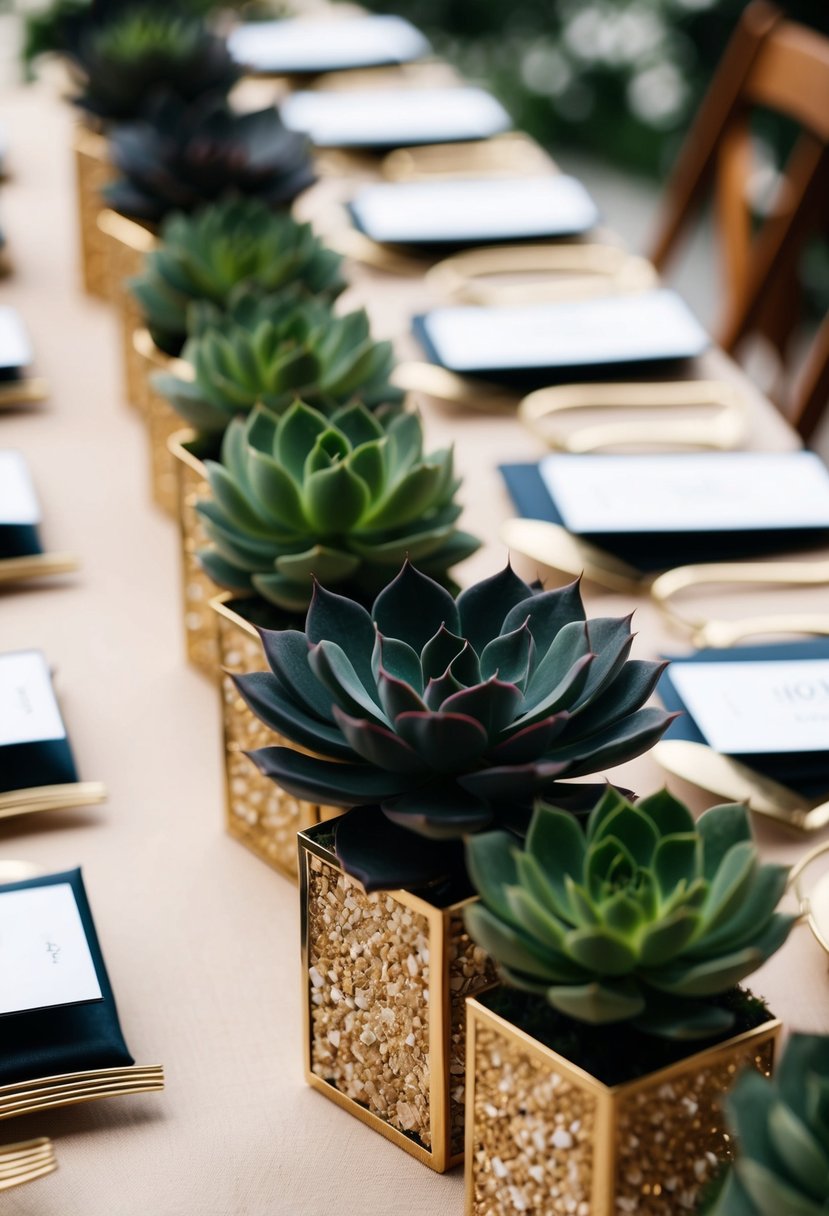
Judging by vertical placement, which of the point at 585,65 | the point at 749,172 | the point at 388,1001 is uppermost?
the point at 388,1001

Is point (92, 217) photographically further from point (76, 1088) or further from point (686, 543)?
point (76, 1088)

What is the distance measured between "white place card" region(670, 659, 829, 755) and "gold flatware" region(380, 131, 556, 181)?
1.11 meters

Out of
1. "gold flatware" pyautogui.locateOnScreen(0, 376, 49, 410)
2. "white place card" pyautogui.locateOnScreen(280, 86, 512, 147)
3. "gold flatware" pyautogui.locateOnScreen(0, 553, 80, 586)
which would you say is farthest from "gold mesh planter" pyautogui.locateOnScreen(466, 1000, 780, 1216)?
"white place card" pyautogui.locateOnScreen(280, 86, 512, 147)

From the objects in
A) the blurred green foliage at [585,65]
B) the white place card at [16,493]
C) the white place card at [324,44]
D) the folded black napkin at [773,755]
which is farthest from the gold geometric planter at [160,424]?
the blurred green foliage at [585,65]

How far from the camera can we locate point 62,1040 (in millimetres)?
701

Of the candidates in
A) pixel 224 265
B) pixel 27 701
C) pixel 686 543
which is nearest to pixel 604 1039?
pixel 27 701

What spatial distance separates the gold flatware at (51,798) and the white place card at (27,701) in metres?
0.03

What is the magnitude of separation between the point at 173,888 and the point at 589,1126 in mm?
358

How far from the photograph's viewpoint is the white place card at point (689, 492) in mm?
1120

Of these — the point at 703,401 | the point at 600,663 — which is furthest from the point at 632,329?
the point at 600,663

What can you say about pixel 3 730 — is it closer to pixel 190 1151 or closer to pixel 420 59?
pixel 190 1151

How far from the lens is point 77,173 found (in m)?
1.75

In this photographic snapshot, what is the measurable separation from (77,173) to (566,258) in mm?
563

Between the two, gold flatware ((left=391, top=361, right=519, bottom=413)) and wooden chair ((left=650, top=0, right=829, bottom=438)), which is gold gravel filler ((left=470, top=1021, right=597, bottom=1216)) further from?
wooden chair ((left=650, top=0, right=829, bottom=438))
